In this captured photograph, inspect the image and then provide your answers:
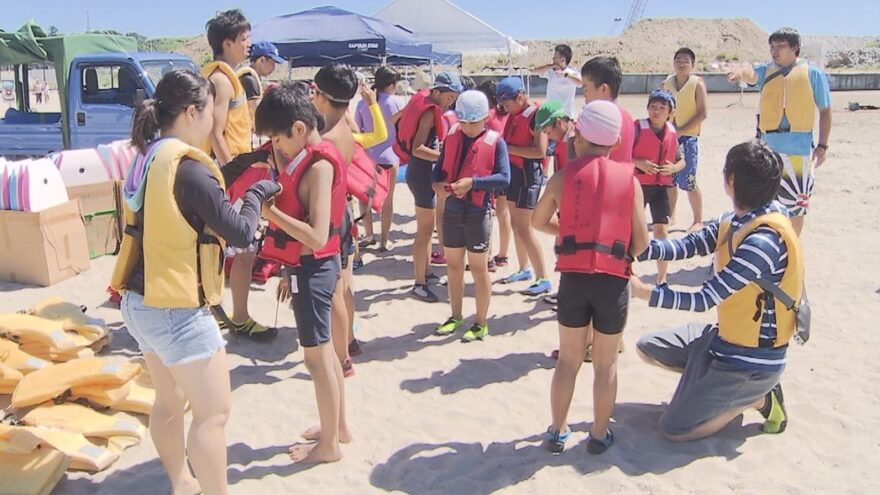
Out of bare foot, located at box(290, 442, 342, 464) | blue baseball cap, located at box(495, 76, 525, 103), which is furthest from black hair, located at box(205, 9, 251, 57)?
bare foot, located at box(290, 442, 342, 464)

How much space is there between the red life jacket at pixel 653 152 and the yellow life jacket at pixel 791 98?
1.01m

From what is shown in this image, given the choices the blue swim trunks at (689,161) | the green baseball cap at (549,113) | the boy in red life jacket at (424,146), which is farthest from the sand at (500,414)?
the blue swim trunks at (689,161)

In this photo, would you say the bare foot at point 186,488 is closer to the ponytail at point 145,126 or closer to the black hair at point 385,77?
the ponytail at point 145,126

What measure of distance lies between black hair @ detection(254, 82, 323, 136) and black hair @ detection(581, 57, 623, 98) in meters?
2.20

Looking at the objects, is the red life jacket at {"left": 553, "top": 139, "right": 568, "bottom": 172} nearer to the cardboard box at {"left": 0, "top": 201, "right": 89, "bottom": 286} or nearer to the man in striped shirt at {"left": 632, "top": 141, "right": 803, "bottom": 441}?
the man in striped shirt at {"left": 632, "top": 141, "right": 803, "bottom": 441}

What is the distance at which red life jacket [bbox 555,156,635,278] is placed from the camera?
11.1ft

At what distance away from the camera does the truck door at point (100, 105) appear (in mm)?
9781

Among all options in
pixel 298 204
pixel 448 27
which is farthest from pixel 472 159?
pixel 448 27

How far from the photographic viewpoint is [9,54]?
1103cm

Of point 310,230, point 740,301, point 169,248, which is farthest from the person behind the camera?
point 740,301

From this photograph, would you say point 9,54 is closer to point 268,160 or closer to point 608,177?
point 268,160

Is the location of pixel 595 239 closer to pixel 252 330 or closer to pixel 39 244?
pixel 252 330

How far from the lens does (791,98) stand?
20.0 feet

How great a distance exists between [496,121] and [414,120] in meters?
0.76
